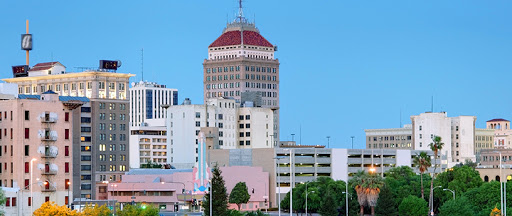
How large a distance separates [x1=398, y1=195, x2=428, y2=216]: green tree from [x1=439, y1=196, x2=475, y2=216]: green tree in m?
9.50

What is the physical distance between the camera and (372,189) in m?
184

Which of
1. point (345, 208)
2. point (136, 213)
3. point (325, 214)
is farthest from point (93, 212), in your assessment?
point (345, 208)

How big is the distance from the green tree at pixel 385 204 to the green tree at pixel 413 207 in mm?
3602

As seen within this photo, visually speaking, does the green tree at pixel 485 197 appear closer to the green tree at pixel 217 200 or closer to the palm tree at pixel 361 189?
the palm tree at pixel 361 189

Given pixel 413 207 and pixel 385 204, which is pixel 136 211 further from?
pixel 413 207

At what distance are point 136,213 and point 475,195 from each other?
63202 mm

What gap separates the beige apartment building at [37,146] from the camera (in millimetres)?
192375

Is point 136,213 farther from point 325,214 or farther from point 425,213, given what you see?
point 425,213

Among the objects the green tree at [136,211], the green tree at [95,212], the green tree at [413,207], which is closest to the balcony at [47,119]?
the green tree at [136,211]

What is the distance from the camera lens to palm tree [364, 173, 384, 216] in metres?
184

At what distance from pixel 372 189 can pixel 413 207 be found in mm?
9374

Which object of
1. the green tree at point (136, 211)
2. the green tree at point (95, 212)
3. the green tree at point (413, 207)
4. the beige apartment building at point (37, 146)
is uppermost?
the beige apartment building at point (37, 146)

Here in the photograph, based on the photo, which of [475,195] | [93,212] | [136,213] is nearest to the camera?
[93,212]

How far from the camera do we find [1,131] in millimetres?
195875
